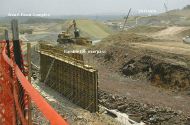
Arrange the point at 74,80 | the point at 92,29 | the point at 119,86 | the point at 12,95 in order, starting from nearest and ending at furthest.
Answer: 1. the point at 12,95
2. the point at 74,80
3. the point at 119,86
4. the point at 92,29

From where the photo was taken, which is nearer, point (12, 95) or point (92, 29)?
point (12, 95)

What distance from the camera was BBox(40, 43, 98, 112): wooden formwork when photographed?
65.9ft

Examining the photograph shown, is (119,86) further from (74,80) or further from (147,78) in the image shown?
(74,80)

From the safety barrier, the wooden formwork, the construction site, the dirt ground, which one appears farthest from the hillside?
the safety barrier

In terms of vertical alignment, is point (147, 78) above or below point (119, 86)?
above

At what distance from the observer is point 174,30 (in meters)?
46.9

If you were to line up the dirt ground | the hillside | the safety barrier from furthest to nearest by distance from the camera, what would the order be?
1. the hillside
2. the dirt ground
3. the safety barrier

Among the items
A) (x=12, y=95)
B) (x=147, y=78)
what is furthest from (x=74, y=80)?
(x=12, y=95)

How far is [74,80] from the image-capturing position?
22375mm


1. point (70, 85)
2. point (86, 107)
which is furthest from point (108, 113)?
point (70, 85)

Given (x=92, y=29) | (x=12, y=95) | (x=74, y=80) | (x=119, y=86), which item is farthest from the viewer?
(x=92, y=29)

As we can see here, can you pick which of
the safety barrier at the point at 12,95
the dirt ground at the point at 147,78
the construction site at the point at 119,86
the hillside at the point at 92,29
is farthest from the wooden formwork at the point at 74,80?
the hillside at the point at 92,29

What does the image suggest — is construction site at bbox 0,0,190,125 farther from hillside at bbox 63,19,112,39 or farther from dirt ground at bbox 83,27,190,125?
hillside at bbox 63,19,112,39

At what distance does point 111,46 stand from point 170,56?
11.1 metres
